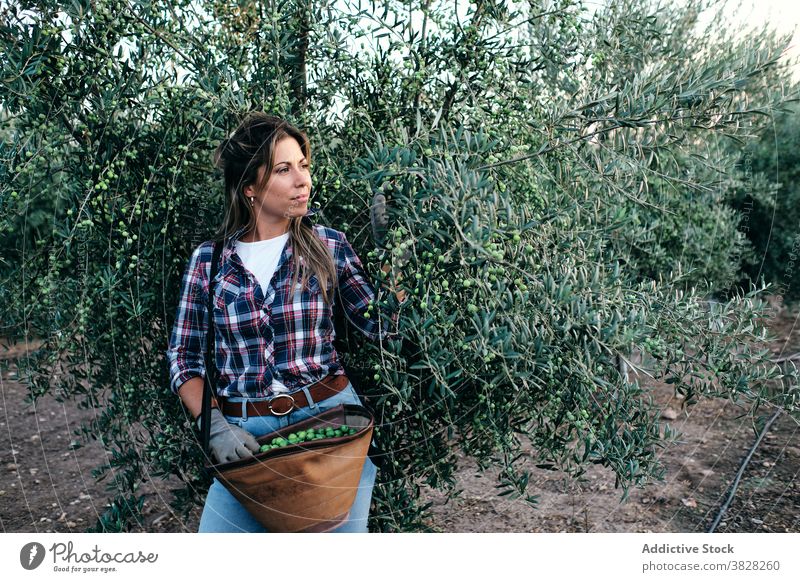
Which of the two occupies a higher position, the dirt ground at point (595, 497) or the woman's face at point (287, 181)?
the woman's face at point (287, 181)

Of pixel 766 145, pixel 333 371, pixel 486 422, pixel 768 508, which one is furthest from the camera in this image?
pixel 766 145

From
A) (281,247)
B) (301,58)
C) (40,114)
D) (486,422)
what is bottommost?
(486,422)

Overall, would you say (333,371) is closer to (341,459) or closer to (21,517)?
(341,459)

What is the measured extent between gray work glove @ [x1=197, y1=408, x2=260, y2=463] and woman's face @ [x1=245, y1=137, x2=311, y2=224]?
79 cm

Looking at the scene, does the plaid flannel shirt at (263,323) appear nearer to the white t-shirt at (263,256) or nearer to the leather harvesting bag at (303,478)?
the white t-shirt at (263,256)

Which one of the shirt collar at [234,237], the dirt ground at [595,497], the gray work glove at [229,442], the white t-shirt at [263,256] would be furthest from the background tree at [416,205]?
the dirt ground at [595,497]

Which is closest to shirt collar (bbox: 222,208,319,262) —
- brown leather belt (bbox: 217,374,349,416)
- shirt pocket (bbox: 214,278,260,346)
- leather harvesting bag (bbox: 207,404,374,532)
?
shirt pocket (bbox: 214,278,260,346)

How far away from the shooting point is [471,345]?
2.17 m

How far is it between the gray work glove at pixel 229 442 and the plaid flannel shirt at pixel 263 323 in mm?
142

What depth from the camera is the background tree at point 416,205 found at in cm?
217

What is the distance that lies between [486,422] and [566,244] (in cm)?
76

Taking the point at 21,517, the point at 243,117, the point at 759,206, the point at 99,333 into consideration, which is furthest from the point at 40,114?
the point at 759,206

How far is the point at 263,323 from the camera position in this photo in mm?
2268

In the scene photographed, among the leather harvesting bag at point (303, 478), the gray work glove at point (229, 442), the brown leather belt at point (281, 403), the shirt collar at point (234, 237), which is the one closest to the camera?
the leather harvesting bag at point (303, 478)
